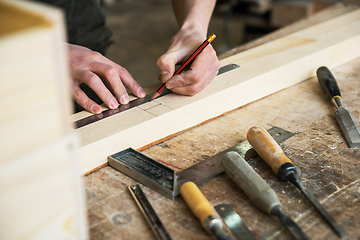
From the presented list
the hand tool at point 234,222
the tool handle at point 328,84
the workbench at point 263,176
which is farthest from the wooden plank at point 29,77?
the tool handle at point 328,84

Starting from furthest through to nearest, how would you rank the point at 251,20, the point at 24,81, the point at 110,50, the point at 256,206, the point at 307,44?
the point at 110,50
the point at 251,20
the point at 307,44
the point at 256,206
the point at 24,81

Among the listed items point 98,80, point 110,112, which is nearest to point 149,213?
point 110,112

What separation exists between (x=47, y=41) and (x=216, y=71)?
35.8 inches

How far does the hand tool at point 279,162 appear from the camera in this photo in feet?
2.62

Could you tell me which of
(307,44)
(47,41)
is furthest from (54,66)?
(307,44)

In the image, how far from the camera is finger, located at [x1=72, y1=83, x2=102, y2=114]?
116 centimetres

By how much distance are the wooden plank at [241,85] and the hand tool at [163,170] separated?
2.2 inches

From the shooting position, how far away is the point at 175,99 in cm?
→ 125

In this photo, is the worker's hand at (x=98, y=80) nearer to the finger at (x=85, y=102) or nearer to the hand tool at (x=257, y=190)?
the finger at (x=85, y=102)

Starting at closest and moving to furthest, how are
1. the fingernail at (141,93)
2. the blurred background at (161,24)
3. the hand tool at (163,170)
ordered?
1. the hand tool at (163,170)
2. the fingernail at (141,93)
3. the blurred background at (161,24)

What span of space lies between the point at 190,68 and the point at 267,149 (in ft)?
1.51

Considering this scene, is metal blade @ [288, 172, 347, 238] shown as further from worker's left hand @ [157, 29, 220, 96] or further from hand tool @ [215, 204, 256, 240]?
worker's left hand @ [157, 29, 220, 96]

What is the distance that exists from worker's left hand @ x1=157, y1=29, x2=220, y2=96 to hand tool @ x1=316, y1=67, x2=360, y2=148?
0.47 metres

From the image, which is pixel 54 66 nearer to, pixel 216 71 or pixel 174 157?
pixel 174 157
